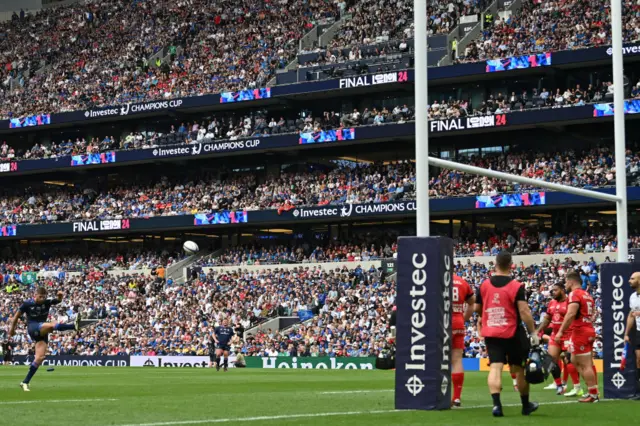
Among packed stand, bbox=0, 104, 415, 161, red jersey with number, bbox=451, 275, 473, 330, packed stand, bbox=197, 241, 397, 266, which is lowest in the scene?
red jersey with number, bbox=451, 275, 473, 330

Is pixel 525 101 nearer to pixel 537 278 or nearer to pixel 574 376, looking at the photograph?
pixel 537 278

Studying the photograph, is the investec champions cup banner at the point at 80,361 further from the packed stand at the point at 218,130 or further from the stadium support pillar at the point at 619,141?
the stadium support pillar at the point at 619,141

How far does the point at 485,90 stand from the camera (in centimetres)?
5528

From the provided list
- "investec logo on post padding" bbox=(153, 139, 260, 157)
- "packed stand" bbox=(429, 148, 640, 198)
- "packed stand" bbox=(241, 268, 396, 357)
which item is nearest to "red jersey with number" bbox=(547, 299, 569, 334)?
"packed stand" bbox=(241, 268, 396, 357)

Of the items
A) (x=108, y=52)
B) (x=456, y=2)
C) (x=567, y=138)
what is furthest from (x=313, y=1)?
(x=567, y=138)

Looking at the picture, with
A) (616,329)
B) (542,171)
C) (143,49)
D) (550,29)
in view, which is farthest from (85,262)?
(616,329)

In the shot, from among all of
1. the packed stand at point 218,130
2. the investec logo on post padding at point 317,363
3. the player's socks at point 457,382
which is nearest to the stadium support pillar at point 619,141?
the player's socks at point 457,382

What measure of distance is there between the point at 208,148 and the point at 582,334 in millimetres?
46019

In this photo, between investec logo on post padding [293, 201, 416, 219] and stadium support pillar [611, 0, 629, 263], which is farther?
investec logo on post padding [293, 201, 416, 219]

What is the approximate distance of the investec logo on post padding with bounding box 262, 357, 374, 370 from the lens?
133 ft

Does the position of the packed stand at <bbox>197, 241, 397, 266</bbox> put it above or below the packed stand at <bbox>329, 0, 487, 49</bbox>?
below

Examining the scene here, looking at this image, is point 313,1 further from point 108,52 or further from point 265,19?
point 108,52

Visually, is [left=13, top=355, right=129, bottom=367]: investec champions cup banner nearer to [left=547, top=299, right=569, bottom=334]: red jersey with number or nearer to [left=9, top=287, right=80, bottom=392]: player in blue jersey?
[left=9, top=287, right=80, bottom=392]: player in blue jersey

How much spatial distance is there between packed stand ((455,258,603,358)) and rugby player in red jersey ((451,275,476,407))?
2287cm
